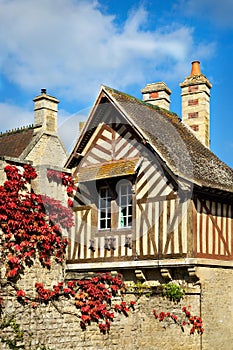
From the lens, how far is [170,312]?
33.5ft

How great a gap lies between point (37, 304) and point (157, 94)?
7904 millimetres

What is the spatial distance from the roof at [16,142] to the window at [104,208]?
4.80m

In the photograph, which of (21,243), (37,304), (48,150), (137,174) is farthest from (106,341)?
(48,150)

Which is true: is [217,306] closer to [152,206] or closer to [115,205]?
[152,206]

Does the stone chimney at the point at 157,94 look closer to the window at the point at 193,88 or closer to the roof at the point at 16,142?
the window at the point at 193,88

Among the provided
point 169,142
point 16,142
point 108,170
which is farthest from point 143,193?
point 16,142

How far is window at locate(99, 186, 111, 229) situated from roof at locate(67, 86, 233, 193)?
1.00 metres

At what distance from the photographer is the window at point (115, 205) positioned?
37.6ft

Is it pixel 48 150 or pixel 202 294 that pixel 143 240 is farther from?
pixel 48 150

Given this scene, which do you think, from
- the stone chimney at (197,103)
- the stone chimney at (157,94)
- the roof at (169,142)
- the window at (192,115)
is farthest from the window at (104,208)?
the stone chimney at (157,94)

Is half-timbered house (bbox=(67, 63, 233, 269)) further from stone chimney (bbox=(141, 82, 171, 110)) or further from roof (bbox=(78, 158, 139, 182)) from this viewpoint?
stone chimney (bbox=(141, 82, 171, 110))

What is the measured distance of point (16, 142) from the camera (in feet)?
55.5

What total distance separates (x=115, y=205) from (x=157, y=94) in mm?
3887

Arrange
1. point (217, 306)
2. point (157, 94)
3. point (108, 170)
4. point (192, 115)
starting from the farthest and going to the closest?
point (157, 94), point (192, 115), point (108, 170), point (217, 306)
